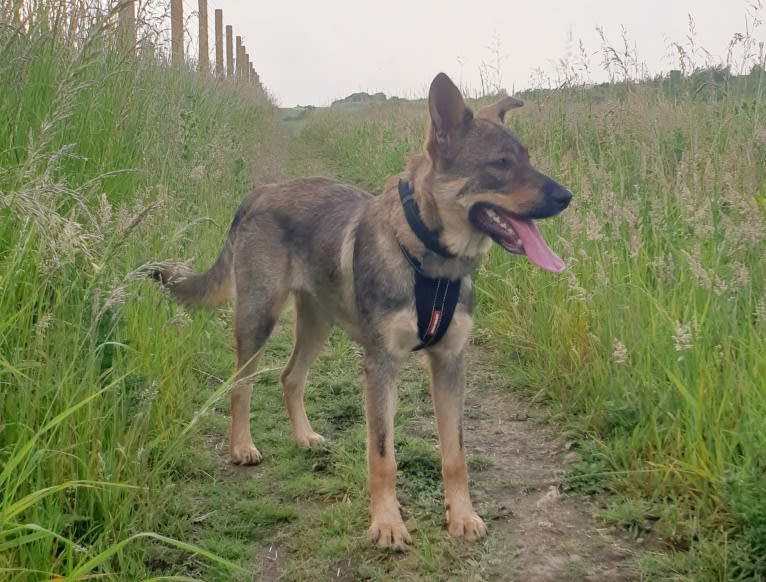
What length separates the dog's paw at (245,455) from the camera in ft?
11.7

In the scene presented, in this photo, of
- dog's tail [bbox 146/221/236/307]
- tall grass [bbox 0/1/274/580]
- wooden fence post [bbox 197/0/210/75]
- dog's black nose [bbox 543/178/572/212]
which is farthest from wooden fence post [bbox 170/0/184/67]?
dog's black nose [bbox 543/178/572/212]

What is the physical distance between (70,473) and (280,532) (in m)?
0.91

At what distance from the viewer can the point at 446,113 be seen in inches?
126

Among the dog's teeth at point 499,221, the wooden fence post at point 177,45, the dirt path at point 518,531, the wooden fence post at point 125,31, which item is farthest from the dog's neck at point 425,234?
the wooden fence post at point 177,45

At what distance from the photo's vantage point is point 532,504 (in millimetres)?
3084

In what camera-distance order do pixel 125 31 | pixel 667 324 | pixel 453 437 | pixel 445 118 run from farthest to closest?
1. pixel 125 31
2. pixel 667 324
3. pixel 445 118
4. pixel 453 437

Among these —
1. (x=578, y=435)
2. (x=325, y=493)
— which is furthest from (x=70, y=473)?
(x=578, y=435)

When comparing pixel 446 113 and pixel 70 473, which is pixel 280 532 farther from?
pixel 446 113

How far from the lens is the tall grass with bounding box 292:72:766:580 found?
102 inches

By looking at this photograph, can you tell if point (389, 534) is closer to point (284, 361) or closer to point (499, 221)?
point (499, 221)

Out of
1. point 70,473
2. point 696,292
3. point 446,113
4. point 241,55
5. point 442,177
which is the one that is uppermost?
point 241,55

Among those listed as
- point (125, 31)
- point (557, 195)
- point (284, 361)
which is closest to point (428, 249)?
point (557, 195)

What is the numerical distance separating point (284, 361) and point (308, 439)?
4.32ft

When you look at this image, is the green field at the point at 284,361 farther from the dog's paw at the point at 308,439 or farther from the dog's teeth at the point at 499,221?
the dog's teeth at the point at 499,221
